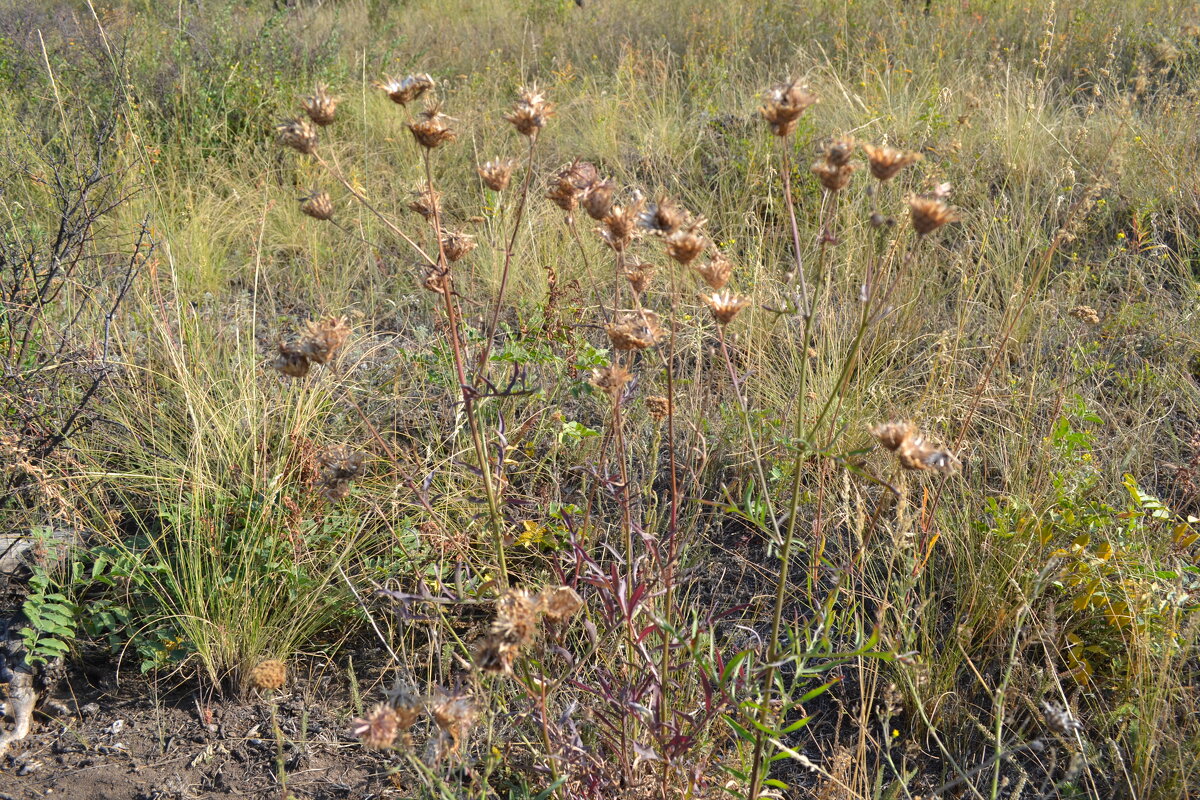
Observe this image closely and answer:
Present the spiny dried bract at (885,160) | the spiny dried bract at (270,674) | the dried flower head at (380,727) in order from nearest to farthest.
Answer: the dried flower head at (380,727)
the spiny dried bract at (885,160)
the spiny dried bract at (270,674)

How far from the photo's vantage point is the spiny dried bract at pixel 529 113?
140cm

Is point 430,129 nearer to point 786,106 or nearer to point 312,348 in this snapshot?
point 312,348

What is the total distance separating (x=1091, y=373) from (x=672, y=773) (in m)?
1.70

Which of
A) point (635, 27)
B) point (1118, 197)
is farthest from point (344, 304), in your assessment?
point (635, 27)

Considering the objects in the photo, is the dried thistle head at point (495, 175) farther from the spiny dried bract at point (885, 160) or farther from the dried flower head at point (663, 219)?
the spiny dried bract at point (885, 160)

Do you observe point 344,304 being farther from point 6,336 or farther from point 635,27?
point 635,27

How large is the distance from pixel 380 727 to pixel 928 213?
3.11ft

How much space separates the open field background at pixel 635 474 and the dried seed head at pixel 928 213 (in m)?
0.11

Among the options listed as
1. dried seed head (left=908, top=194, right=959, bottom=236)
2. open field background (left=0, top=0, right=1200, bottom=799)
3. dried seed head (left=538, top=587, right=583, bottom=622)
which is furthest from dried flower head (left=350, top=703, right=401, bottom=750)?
dried seed head (left=908, top=194, right=959, bottom=236)

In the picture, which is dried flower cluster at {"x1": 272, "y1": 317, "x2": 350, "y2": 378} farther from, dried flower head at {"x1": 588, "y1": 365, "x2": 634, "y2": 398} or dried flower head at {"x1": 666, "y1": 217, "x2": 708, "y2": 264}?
dried flower head at {"x1": 666, "y1": 217, "x2": 708, "y2": 264}

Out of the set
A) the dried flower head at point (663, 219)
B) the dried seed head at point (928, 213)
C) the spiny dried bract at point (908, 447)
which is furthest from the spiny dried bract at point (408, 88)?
the spiny dried bract at point (908, 447)

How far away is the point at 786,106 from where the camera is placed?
1.19m

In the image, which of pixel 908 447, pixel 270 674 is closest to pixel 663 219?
pixel 908 447

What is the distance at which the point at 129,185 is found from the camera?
3898mm
